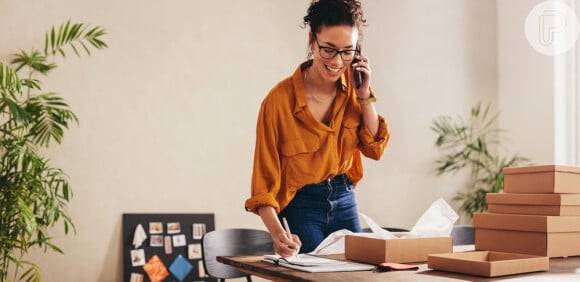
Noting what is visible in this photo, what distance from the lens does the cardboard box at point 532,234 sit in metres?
1.83

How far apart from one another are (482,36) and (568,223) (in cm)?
413

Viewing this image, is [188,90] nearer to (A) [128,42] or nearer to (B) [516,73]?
(A) [128,42]

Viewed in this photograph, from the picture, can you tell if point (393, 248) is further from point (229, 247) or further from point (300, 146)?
point (229, 247)

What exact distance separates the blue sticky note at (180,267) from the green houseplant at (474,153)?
243 centimetres

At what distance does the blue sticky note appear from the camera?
4.05m

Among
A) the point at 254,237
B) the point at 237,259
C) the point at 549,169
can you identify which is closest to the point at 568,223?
the point at 549,169

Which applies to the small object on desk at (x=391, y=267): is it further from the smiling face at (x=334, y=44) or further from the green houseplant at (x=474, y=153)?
the green houseplant at (x=474, y=153)

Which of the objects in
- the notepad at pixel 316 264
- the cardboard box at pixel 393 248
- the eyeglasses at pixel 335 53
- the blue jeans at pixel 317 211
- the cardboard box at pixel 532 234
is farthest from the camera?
the blue jeans at pixel 317 211

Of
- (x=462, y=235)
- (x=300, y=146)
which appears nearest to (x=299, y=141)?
(x=300, y=146)

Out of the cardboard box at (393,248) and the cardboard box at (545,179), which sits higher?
the cardboard box at (545,179)

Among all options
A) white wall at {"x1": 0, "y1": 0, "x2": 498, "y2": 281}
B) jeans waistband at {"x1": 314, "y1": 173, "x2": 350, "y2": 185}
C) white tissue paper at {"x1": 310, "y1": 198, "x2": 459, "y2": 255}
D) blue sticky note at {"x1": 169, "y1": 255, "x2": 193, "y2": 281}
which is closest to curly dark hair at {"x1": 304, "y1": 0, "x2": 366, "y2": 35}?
jeans waistband at {"x1": 314, "y1": 173, "x2": 350, "y2": 185}

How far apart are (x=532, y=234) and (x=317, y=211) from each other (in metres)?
0.70

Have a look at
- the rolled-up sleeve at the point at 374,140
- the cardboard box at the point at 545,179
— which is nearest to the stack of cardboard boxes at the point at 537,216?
the cardboard box at the point at 545,179

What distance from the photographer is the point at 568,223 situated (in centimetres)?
187
